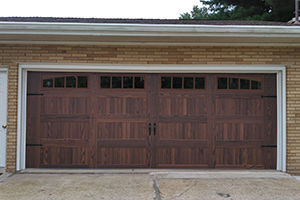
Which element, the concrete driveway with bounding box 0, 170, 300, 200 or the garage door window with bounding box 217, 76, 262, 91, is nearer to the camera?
the concrete driveway with bounding box 0, 170, 300, 200

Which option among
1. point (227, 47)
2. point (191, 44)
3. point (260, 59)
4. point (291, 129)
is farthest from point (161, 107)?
point (291, 129)

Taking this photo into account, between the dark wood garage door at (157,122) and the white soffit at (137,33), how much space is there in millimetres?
742

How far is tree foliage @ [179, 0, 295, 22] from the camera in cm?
1379

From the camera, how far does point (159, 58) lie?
19.3 feet

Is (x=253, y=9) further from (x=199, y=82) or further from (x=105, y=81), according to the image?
(x=105, y=81)

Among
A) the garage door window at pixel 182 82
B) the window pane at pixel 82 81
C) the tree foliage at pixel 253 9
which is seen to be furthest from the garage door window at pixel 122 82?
the tree foliage at pixel 253 9

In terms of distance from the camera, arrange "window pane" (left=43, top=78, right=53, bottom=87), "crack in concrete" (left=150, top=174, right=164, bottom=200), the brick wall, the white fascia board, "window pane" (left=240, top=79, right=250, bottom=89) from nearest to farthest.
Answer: "crack in concrete" (left=150, top=174, right=164, bottom=200) < the white fascia board < the brick wall < "window pane" (left=43, top=78, right=53, bottom=87) < "window pane" (left=240, top=79, right=250, bottom=89)

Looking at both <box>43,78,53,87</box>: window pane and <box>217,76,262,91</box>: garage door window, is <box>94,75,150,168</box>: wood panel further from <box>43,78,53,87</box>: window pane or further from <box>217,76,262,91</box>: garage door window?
<box>217,76,262,91</box>: garage door window

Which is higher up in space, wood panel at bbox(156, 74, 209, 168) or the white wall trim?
the white wall trim

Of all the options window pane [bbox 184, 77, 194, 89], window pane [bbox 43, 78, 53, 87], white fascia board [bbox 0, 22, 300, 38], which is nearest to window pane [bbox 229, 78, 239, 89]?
window pane [bbox 184, 77, 194, 89]

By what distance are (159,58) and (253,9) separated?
11.6m

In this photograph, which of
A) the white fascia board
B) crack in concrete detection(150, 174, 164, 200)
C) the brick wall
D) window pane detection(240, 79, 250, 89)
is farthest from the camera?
window pane detection(240, 79, 250, 89)

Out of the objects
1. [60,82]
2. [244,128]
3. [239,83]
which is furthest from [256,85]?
[60,82]

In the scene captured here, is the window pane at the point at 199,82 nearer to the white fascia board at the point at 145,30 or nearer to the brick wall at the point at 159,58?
the brick wall at the point at 159,58
